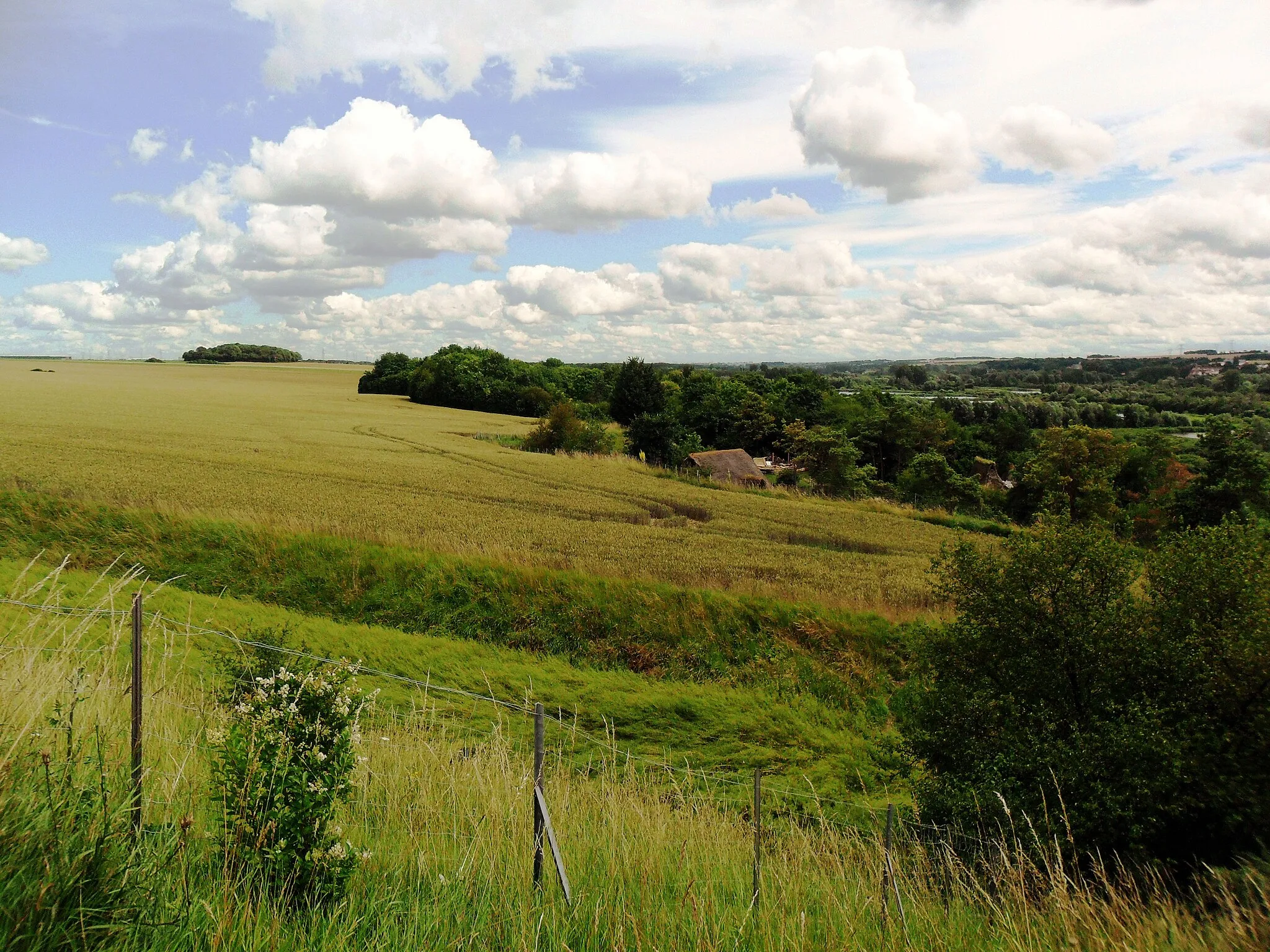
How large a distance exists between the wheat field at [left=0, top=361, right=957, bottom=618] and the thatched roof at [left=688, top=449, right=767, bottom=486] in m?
7.52

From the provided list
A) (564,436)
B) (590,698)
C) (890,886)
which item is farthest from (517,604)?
(564,436)

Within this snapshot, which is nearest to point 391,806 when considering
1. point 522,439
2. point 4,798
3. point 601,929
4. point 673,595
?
point 601,929

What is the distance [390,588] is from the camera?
64.6 feet

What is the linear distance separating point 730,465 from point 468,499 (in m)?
27.3

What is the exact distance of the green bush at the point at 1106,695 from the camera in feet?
32.4

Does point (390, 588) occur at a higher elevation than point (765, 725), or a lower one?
higher

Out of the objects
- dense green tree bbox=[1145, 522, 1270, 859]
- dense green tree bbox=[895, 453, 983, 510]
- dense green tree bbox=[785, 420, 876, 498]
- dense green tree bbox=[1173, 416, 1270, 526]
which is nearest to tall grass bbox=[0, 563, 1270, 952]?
dense green tree bbox=[1145, 522, 1270, 859]

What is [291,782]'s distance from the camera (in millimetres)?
4668

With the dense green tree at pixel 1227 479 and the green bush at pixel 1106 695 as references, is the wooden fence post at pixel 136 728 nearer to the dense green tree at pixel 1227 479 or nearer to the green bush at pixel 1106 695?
the green bush at pixel 1106 695

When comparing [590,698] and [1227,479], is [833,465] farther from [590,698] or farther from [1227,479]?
[590,698]

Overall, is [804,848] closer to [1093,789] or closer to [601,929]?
[601,929]

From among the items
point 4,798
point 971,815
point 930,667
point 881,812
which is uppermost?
point 4,798

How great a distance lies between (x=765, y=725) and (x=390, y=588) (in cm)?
1042

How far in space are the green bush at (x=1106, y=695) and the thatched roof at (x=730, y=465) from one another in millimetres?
38355
